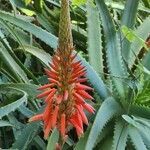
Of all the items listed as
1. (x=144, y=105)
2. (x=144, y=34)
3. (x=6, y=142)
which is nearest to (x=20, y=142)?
(x=6, y=142)

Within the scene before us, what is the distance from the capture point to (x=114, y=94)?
6.86ft

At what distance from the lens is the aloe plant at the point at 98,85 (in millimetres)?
1868

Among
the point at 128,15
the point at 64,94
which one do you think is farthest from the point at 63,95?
the point at 128,15

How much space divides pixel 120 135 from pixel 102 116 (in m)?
0.09

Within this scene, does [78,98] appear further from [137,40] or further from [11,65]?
[137,40]

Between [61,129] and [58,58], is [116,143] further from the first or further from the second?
[58,58]

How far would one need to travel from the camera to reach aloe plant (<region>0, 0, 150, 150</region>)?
187 cm

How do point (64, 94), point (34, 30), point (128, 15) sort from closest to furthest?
1. point (64, 94)
2. point (34, 30)
3. point (128, 15)

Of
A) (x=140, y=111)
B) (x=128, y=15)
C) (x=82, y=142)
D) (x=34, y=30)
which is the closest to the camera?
(x=82, y=142)

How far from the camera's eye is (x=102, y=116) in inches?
74.4

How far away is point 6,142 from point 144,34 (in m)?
0.79

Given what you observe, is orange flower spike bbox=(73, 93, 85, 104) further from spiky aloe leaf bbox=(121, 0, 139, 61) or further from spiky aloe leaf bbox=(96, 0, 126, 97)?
spiky aloe leaf bbox=(121, 0, 139, 61)

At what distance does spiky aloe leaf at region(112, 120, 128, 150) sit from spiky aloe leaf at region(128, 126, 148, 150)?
0.07ft

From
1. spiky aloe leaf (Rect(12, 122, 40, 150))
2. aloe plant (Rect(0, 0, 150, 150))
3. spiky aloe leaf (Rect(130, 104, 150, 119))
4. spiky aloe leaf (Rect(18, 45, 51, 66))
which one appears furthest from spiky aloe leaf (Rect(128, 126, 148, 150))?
spiky aloe leaf (Rect(18, 45, 51, 66))
